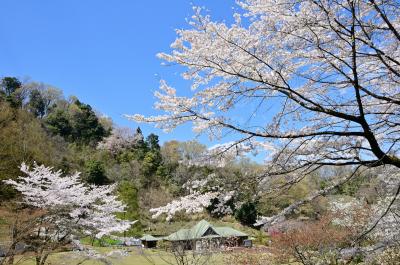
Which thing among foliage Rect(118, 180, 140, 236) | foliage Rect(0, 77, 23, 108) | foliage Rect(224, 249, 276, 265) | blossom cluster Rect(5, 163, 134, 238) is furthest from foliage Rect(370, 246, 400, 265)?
foliage Rect(0, 77, 23, 108)

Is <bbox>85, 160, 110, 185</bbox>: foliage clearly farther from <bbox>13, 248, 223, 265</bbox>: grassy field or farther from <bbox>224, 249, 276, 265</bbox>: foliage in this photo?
<bbox>224, 249, 276, 265</bbox>: foliage

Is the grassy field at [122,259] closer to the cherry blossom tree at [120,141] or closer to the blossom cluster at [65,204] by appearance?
the blossom cluster at [65,204]

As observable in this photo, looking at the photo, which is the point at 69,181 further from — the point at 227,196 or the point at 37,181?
the point at 227,196

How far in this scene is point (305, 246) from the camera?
43.7 ft

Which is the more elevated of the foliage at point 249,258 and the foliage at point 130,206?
the foliage at point 130,206

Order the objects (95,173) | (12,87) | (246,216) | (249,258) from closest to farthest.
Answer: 1. (249,258)
2. (95,173)
3. (246,216)
4. (12,87)

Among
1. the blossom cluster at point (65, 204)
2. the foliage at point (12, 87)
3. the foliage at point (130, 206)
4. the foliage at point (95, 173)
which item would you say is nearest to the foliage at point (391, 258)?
the blossom cluster at point (65, 204)

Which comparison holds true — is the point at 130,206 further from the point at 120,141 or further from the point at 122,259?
the point at 120,141

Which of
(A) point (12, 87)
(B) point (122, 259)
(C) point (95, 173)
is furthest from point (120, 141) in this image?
(B) point (122, 259)

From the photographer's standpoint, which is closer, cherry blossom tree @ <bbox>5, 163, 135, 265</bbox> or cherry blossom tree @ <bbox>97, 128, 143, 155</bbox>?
cherry blossom tree @ <bbox>5, 163, 135, 265</bbox>

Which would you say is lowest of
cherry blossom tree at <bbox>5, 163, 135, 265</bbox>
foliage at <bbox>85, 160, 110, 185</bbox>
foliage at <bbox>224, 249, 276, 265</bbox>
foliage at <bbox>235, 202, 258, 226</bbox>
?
foliage at <bbox>224, 249, 276, 265</bbox>

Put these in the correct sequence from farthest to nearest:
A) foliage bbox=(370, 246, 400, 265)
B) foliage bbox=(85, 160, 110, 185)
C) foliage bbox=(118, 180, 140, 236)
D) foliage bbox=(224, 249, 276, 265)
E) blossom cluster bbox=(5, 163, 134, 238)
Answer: foliage bbox=(85, 160, 110, 185), foliage bbox=(118, 180, 140, 236), foliage bbox=(224, 249, 276, 265), blossom cluster bbox=(5, 163, 134, 238), foliage bbox=(370, 246, 400, 265)

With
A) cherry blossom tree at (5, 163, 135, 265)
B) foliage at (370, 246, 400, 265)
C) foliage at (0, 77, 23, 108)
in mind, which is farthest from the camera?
foliage at (0, 77, 23, 108)

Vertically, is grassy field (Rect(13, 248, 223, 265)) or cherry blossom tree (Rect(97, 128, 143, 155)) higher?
cherry blossom tree (Rect(97, 128, 143, 155))
